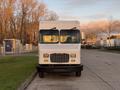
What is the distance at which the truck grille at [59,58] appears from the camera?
18.7 metres

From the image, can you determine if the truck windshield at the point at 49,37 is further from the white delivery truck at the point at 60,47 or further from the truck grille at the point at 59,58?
the truck grille at the point at 59,58

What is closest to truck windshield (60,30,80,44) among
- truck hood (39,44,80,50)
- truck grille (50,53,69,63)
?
truck hood (39,44,80,50)

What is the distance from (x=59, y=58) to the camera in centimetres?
1877

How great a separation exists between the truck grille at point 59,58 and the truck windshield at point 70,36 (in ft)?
3.17

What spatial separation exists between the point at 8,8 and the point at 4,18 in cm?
213

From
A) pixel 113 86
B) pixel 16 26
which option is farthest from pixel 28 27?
pixel 113 86

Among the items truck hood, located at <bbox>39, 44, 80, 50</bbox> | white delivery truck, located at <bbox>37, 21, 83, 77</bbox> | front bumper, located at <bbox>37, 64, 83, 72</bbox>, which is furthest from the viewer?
truck hood, located at <bbox>39, 44, 80, 50</bbox>

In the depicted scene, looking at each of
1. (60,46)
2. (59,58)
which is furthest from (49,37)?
(59,58)

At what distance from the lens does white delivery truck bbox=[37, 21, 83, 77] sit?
18.7 meters

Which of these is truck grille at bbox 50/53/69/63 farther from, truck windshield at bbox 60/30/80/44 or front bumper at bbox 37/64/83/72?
truck windshield at bbox 60/30/80/44

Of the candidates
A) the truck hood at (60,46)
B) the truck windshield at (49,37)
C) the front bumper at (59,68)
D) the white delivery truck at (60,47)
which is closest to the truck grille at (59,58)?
the white delivery truck at (60,47)

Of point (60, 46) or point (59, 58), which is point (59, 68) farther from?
point (60, 46)

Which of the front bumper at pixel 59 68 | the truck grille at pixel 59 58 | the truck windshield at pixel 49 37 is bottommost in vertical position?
the front bumper at pixel 59 68

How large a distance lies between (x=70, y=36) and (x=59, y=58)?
1.55 meters
